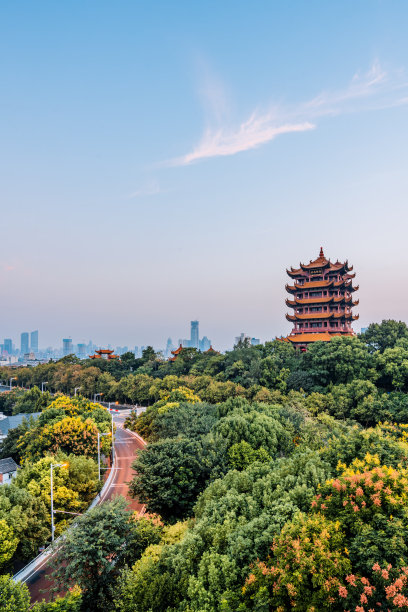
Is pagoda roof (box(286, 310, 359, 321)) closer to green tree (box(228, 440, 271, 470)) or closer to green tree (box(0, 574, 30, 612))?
green tree (box(228, 440, 271, 470))

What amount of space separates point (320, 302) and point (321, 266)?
14.6ft

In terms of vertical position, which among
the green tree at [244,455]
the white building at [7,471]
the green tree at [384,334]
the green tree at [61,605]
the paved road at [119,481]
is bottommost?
the paved road at [119,481]

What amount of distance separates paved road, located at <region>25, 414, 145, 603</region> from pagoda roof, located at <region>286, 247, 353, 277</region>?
27488 mm

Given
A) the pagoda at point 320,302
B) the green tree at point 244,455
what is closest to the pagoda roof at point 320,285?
the pagoda at point 320,302

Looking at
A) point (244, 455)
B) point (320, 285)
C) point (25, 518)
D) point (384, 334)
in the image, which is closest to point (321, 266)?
point (320, 285)

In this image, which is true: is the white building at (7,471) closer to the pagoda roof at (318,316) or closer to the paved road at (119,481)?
the paved road at (119,481)

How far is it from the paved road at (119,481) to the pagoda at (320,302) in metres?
22.5

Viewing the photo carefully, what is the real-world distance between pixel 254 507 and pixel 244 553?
2406 mm

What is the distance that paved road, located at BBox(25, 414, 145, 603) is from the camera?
48.6 ft

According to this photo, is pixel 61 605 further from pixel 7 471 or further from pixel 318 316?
pixel 318 316

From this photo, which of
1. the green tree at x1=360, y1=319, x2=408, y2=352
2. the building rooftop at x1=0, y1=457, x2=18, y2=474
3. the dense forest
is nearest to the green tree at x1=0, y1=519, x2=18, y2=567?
the dense forest

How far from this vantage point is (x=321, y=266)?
4644 centimetres

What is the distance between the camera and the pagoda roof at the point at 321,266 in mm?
45838

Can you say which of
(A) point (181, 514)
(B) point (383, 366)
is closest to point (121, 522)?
(A) point (181, 514)
